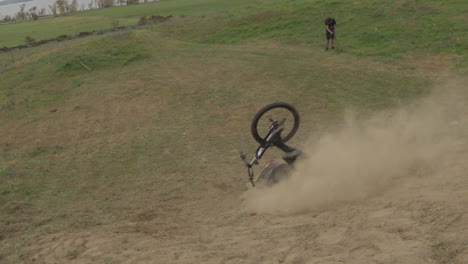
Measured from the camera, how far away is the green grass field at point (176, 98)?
9.12 meters

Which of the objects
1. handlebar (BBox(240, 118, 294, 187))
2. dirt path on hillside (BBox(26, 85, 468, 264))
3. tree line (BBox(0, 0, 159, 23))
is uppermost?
tree line (BBox(0, 0, 159, 23))

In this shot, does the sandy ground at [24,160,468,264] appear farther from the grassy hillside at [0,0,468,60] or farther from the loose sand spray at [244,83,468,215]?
the grassy hillside at [0,0,468,60]

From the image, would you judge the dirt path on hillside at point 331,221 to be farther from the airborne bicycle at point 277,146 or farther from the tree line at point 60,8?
the tree line at point 60,8

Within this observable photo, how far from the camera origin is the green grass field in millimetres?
9125

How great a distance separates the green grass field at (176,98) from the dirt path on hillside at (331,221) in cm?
92

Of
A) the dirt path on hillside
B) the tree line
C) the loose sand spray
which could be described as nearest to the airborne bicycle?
the loose sand spray

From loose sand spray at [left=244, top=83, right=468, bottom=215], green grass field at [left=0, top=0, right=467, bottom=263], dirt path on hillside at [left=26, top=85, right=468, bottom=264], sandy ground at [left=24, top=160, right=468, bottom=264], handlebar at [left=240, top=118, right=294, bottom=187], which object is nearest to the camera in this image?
sandy ground at [left=24, top=160, right=468, bottom=264]

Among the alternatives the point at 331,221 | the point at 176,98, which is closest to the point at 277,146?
the point at 331,221

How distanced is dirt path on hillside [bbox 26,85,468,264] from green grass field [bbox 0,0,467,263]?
0.92 metres

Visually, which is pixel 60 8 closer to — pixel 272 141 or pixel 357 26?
pixel 357 26

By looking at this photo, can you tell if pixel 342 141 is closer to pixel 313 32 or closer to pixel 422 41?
pixel 422 41

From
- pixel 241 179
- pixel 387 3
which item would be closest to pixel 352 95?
pixel 241 179

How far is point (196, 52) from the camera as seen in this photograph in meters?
24.7

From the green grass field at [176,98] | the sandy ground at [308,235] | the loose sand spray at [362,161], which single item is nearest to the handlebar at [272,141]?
the loose sand spray at [362,161]
